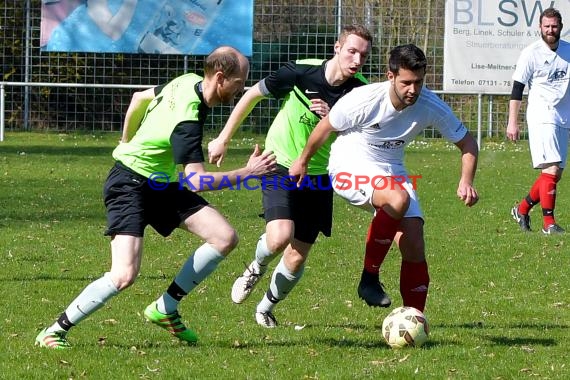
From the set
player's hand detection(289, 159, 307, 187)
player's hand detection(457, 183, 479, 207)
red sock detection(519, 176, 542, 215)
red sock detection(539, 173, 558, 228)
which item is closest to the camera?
player's hand detection(457, 183, 479, 207)

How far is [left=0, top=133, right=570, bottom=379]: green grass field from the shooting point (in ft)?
19.3

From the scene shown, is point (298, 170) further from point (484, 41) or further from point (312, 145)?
point (484, 41)

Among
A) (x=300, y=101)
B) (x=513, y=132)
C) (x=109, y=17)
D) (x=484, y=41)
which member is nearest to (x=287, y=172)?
(x=300, y=101)

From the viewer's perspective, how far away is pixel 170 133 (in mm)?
6105

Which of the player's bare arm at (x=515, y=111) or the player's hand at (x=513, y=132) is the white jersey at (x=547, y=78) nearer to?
the player's bare arm at (x=515, y=111)

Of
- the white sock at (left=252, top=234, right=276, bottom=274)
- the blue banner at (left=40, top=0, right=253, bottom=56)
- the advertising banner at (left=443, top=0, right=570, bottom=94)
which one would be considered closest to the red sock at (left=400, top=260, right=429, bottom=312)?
the white sock at (left=252, top=234, right=276, bottom=274)

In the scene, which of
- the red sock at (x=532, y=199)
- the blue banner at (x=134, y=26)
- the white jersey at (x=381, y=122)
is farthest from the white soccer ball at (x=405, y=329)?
the blue banner at (x=134, y=26)

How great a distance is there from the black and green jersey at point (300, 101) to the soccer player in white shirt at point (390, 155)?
0.43 m

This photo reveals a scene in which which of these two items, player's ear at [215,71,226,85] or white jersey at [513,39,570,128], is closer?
player's ear at [215,71,226,85]

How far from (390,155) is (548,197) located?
16.5ft

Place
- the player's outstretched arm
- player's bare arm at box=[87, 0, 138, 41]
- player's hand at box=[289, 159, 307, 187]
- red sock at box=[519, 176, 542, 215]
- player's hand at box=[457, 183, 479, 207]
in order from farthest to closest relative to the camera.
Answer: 1. player's bare arm at box=[87, 0, 138, 41]
2. red sock at box=[519, 176, 542, 215]
3. player's hand at box=[289, 159, 307, 187]
4. the player's outstretched arm
5. player's hand at box=[457, 183, 479, 207]

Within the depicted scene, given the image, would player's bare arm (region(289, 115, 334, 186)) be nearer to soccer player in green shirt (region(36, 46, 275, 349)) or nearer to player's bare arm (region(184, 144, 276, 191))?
soccer player in green shirt (region(36, 46, 275, 349))

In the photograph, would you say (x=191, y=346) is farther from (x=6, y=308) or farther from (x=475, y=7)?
(x=475, y=7)

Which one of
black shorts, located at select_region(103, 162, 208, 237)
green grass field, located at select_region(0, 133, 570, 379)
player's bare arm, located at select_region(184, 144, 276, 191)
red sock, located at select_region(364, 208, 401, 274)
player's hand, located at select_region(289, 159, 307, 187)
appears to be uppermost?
player's bare arm, located at select_region(184, 144, 276, 191)
